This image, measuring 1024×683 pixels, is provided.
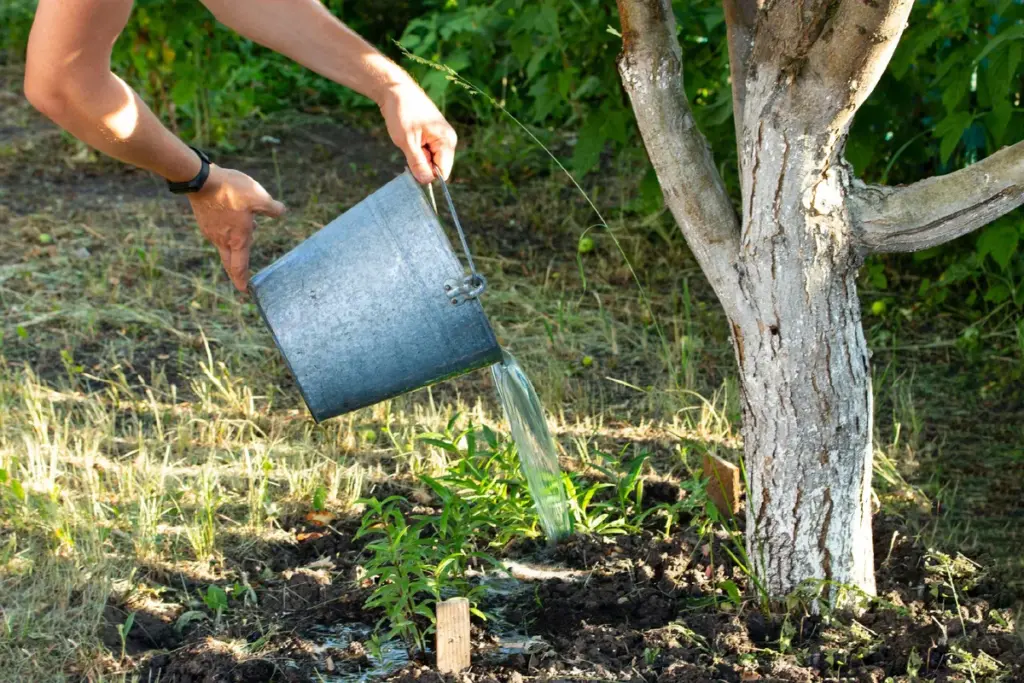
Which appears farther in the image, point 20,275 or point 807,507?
point 20,275

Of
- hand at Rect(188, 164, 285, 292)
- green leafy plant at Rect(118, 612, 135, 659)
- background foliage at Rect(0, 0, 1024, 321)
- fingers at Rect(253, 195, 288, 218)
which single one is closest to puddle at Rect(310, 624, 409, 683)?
green leafy plant at Rect(118, 612, 135, 659)

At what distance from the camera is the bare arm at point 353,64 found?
6.72 feet

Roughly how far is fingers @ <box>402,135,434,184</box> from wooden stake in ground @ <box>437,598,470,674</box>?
73cm

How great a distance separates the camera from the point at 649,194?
3.74 meters

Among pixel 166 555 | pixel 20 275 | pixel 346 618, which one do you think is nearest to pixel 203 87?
pixel 20 275

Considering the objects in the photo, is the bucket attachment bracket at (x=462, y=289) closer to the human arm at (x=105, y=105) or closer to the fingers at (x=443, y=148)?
the fingers at (x=443, y=148)

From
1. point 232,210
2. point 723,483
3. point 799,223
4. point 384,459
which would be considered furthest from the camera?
point 384,459

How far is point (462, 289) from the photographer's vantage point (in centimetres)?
194

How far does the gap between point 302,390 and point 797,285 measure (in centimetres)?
88

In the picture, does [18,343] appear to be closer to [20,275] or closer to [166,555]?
[20,275]

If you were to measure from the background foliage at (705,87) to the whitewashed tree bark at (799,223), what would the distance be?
900 mm

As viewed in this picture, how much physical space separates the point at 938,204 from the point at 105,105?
4.73ft

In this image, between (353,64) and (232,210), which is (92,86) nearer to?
(232,210)

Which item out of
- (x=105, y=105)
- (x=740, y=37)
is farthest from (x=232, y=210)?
(x=740, y=37)
